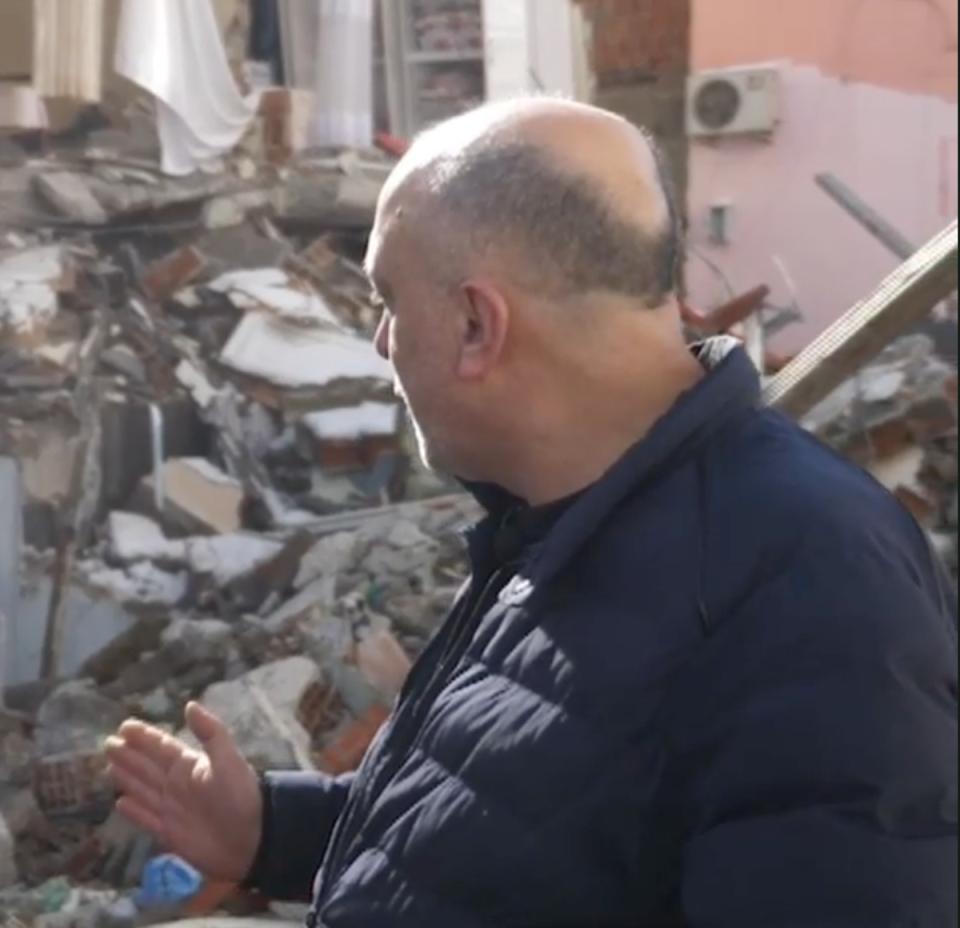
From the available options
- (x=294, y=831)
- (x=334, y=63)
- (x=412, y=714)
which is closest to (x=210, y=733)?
(x=294, y=831)

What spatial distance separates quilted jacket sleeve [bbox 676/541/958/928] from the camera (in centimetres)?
91

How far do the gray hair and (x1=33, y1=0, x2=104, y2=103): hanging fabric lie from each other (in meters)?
0.69

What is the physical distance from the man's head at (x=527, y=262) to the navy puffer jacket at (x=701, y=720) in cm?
7

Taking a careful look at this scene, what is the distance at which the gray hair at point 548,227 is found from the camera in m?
1.04

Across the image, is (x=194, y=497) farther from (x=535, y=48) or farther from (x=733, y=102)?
(x=733, y=102)

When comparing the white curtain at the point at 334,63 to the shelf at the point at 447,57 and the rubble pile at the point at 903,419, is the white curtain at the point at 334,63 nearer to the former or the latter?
the shelf at the point at 447,57

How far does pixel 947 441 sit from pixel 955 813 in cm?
92

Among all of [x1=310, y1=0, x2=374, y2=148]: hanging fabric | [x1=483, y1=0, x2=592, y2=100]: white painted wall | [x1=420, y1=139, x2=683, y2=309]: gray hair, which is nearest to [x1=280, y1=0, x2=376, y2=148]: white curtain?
[x1=310, y1=0, x2=374, y2=148]: hanging fabric

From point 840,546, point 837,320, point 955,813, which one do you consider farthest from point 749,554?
point 837,320

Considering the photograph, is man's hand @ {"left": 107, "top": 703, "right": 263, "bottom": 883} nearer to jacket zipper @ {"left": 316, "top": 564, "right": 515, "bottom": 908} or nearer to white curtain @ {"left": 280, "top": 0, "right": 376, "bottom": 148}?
jacket zipper @ {"left": 316, "top": 564, "right": 515, "bottom": 908}

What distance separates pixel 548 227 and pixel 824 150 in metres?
0.85

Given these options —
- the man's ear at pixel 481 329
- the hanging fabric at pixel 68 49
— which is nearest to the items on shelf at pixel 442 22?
the hanging fabric at pixel 68 49

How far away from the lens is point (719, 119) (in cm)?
181

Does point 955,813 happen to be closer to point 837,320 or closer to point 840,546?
point 840,546
